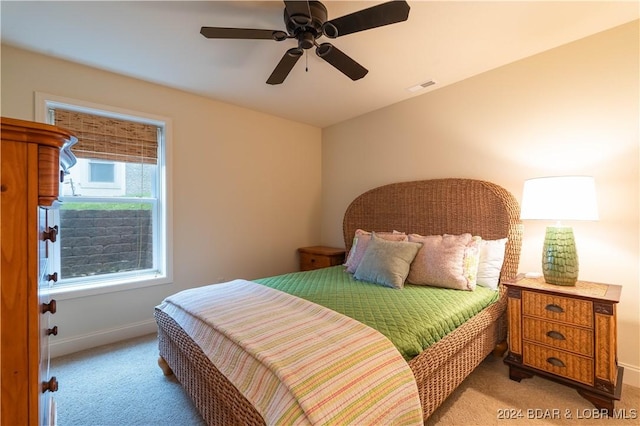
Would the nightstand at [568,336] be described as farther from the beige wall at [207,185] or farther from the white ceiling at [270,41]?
the beige wall at [207,185]

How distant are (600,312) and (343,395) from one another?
5.73ft

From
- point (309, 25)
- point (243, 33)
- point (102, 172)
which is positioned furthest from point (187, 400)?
point (309, 25)

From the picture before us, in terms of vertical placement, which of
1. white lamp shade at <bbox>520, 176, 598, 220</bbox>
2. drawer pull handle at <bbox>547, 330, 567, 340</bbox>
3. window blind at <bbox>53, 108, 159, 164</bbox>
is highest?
window blind at <bbox>53, 108, 159, 164</bbox>

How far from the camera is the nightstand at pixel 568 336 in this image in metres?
1.70

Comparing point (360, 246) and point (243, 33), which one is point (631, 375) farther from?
point (243, 33)

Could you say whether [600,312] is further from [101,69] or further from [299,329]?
[101,69]

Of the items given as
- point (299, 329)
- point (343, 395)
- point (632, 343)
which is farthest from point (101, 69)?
point (632, 343)

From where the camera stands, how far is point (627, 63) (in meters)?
1.99

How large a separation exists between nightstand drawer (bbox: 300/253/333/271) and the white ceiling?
203 cm

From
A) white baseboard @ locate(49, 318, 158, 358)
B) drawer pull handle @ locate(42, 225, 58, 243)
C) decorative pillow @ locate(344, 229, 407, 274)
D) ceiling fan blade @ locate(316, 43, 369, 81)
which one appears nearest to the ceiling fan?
ceiling fan blade @ locate(316, 43, 369, 81)

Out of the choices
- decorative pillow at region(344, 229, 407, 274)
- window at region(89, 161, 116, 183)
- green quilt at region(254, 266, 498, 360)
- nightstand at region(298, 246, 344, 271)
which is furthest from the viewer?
nightstand at region(298, 246, 344, 271)

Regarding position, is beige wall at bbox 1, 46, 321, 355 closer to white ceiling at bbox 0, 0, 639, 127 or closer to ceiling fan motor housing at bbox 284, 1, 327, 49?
white ceiling at bbox 0, 0, 639, 127

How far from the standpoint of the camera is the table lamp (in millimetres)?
1845

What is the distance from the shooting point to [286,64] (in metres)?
1.94
